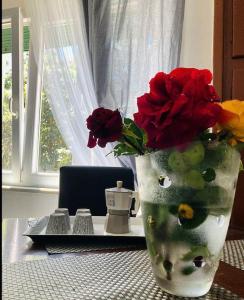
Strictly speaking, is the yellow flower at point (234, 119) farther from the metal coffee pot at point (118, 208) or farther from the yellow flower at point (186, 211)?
the metal coffee pot at point (118, 208)

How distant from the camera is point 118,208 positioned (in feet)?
3.61

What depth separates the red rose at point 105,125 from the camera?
0.67m

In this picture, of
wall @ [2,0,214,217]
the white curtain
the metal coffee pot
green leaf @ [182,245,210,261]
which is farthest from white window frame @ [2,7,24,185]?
green leaf @ [182,245,210,261]

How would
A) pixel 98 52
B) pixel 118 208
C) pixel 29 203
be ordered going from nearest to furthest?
1. pixel 118 208
2. pixel 98 52
3. pixel 29 203

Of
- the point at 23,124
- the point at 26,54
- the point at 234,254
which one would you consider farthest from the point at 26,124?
the point at 234,254

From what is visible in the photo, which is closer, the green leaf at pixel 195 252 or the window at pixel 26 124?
the green leaf at pixel 195 252

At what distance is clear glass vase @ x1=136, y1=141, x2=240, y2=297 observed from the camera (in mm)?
637

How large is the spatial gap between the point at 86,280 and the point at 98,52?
208cm

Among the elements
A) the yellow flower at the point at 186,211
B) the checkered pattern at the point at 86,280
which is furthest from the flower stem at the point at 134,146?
the checkered pattern at the point at 86,280

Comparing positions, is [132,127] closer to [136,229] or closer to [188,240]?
[188,240]

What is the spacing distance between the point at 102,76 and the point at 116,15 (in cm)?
42

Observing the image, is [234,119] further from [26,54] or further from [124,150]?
[26,54]

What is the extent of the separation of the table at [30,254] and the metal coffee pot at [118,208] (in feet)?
0.38

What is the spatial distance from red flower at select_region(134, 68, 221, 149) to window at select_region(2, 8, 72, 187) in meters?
2.46
